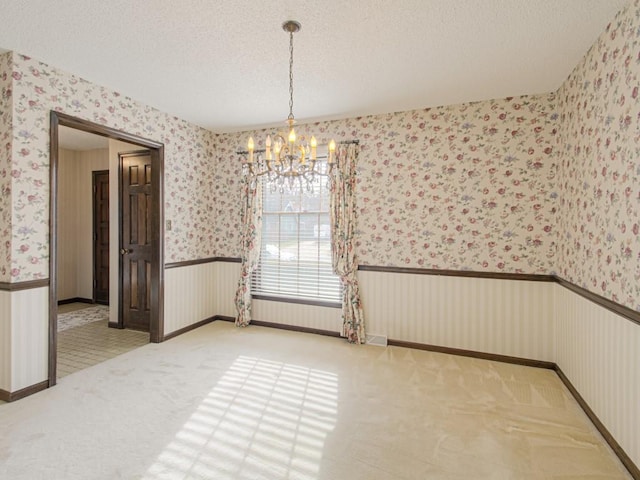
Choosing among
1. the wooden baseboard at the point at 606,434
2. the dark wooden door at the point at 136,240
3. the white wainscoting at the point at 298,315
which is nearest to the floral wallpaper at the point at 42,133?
the dark wooden door at the point at 136,240

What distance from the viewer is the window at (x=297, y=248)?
4.32m

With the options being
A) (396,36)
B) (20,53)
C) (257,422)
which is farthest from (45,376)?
(396,36)

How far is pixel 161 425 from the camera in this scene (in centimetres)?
237

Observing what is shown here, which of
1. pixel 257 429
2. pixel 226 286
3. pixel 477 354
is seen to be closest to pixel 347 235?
pixel 477 354

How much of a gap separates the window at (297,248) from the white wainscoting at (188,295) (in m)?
0.69

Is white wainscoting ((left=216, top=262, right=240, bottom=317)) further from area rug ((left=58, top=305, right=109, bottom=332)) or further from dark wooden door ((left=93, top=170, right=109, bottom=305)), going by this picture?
dark wooden door ((left=93, top=170, right=109, bottom=305))

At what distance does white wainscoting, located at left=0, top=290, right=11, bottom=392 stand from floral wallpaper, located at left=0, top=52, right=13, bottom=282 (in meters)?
0.17

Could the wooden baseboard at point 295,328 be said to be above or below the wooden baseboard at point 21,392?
above

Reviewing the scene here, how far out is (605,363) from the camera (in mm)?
2275

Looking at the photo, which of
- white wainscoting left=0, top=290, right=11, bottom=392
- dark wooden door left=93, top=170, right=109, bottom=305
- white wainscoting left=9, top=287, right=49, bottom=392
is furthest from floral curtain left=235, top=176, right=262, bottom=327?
dark wooden door left=93, top=170, right=109, bottom=305

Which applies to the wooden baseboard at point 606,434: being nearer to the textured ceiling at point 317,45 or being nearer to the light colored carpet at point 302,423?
the light colored carpet at point 302,423

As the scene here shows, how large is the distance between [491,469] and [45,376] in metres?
3.48

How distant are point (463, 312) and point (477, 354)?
46 cm

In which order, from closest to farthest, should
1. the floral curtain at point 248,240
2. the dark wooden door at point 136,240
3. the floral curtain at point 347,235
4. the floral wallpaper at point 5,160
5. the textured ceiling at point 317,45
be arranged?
the textured ceiling at point 317,45 → the floral wallpaper at point 5,160 → the floral curtain at point 347,235 → the dark wooden door at point 136,240 → the floral curtain at point 248,240
